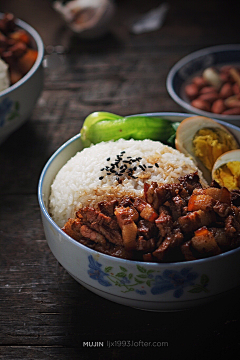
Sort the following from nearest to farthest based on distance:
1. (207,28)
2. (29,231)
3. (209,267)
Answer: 1. (209,267)
2. (29,231)
3. (207,28)

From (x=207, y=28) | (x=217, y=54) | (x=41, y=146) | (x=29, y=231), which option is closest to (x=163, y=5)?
(x=207, y=28)

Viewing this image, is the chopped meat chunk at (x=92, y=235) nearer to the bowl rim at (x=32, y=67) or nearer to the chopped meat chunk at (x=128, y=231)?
the chopped meat chunk at (x=128, y=231)

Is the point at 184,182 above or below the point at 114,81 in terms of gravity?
above

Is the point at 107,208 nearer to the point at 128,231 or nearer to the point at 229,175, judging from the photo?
the point at 128,231

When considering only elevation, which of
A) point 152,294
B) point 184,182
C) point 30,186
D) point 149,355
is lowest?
point 30,186

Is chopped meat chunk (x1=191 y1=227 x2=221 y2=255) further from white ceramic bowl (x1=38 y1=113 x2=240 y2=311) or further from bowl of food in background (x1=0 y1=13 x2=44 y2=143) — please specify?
bowl of food in background (x1=0 y1=13 x2=44 y2=143)

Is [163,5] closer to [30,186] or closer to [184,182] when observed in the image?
[30,186]

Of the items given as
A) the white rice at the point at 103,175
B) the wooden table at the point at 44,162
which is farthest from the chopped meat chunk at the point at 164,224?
the wooden table at the point at 44,162

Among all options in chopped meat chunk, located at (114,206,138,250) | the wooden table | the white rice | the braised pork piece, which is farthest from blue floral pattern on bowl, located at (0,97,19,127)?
chopped meat chunk, located at (114,206,138,250)
